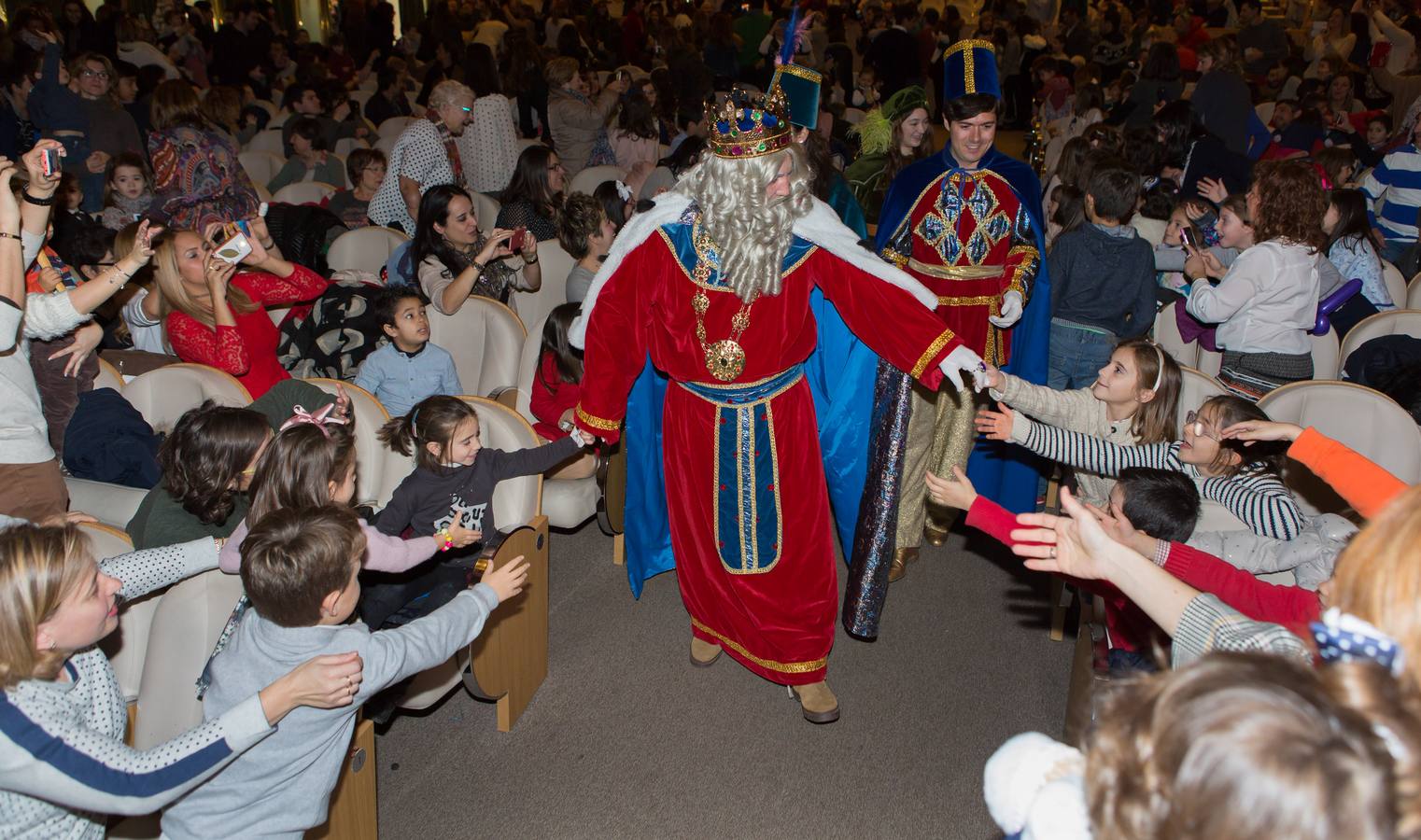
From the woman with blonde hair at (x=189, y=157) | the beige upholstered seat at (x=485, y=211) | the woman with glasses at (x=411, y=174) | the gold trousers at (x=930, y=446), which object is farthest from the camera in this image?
the beige upholstered seat at (x=485, y=211)

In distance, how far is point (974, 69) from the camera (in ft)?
12.2

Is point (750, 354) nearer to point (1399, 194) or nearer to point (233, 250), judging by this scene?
point (233, 250)

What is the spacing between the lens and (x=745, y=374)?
3016 mm

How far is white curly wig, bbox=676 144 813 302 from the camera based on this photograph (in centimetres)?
286

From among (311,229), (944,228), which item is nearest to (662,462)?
(944,228)

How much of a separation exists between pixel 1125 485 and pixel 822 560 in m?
0.99

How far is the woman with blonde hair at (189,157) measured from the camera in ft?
16.9

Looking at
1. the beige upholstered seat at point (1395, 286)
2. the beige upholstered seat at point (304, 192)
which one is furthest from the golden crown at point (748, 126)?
the beige upholstered seat at point (304, 192)

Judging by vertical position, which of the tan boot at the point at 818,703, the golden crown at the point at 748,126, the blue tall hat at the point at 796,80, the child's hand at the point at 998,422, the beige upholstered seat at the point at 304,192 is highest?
the blue tall hat at the point at 796,80

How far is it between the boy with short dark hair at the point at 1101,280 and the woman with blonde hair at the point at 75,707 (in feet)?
10.8

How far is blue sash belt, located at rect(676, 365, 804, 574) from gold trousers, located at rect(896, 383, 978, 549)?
37.5 inches

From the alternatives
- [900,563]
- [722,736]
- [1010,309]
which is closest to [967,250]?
[1010,309]

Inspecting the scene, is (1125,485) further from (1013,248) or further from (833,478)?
(1013,248)

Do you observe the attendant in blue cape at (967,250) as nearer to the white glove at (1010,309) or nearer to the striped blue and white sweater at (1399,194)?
the white glove at (1010,309)
